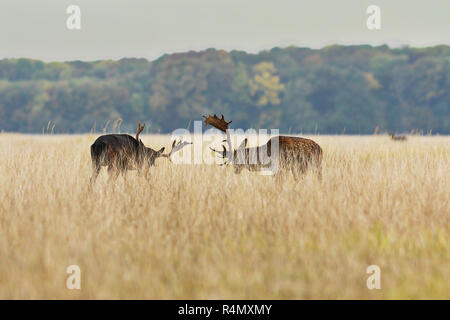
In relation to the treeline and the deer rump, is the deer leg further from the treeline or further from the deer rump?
the treeline

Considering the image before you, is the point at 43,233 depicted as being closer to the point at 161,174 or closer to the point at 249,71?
the point at 161,174

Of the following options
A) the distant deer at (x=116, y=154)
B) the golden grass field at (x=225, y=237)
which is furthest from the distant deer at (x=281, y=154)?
the distant deer at (x=116, y=154)

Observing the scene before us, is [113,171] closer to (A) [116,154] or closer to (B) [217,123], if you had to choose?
(A) [116,154]

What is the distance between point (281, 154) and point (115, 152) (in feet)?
8.30

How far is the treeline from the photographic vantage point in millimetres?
59469

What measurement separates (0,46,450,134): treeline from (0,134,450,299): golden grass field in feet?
168

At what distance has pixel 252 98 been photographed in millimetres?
63250

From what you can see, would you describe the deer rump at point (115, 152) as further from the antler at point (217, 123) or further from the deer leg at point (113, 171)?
the antler at point (217, 123)

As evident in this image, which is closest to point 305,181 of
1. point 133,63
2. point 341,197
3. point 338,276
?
point 341,197

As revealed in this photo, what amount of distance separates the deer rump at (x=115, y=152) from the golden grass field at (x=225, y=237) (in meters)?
0.32

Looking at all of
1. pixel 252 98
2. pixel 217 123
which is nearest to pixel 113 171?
pixel 217 123

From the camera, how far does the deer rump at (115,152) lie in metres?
7.64

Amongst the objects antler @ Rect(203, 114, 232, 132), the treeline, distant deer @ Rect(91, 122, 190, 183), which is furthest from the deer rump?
the treeline

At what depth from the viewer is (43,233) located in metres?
4.98
